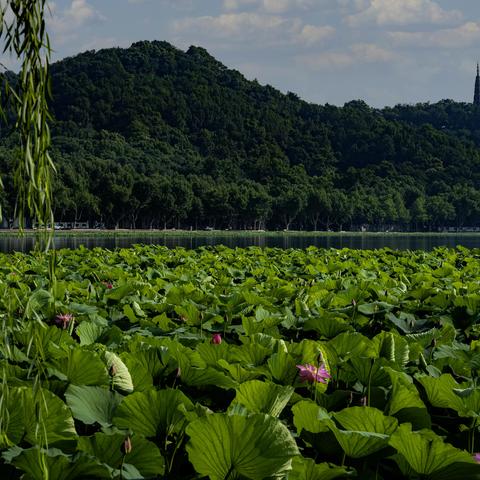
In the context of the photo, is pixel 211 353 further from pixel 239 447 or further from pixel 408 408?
pixel 239 447

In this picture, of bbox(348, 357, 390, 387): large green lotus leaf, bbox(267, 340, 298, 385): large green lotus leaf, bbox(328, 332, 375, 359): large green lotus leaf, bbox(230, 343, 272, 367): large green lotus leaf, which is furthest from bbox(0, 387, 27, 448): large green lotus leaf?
bbox(328, 332, 375, 359): large green lotus leaf

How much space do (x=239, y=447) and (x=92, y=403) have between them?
27.7 inches

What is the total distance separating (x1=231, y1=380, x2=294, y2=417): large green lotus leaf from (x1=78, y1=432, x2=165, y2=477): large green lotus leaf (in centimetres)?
42

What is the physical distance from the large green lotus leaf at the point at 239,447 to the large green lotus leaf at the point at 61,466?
0.79 ft

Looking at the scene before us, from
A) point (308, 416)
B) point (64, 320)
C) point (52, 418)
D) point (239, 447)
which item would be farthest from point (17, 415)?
point (64, 320)

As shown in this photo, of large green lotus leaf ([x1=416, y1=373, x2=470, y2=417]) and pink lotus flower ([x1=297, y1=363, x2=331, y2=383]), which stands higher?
pink lotus flower ([x1=297, y1=363, x2=331, y2=383])

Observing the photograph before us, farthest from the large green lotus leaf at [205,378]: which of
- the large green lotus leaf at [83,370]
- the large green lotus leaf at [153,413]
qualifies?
the large green lotus leaf at [153,413]

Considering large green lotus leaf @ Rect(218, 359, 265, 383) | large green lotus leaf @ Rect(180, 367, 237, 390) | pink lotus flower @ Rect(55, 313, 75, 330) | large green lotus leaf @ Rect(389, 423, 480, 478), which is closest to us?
large green lotus leaf @ Rect(389, 423, 480, 478)

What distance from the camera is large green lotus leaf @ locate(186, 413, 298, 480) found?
1896 millimetres

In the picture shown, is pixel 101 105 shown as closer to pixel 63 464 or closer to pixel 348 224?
pixel 348 224

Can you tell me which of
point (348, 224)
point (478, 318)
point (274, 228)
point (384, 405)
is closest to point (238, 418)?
point (384, 405)

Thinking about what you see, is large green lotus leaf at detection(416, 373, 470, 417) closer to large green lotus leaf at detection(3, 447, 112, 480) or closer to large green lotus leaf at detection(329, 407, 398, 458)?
large green lotus leaf at detection(329, 407, 398, 458)

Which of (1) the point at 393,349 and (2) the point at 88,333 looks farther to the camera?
(2) the point at 88,333

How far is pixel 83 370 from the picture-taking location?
270 centimetres
